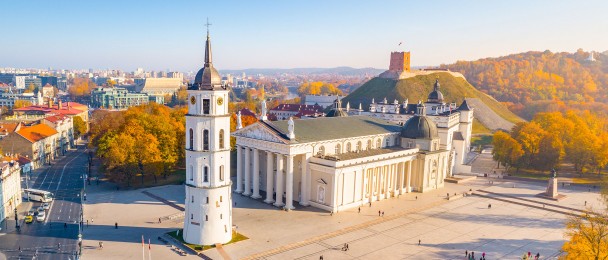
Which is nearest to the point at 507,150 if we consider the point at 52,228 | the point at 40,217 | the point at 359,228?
the point at 359,228

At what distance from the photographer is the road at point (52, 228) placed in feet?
134

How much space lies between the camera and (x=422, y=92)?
151750mm

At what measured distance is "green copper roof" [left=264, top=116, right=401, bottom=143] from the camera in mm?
57406

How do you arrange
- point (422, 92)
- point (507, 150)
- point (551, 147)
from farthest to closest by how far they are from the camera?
1. point (422, 92)
2. point (507, 150)
3. point (551, 147)

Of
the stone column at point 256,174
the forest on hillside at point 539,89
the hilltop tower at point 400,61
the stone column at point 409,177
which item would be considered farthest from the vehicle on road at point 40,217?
the forest on hillside at point 539,89

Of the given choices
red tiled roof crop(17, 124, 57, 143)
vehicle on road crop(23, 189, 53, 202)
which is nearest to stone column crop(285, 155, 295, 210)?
vehicle on road crop(23, 189, 53, 202)

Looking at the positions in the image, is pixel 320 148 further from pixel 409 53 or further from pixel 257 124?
pixel 409 53

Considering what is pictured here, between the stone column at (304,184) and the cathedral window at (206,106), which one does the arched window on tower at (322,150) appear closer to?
the stone column at (304,184)

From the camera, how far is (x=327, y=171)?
54.4 m

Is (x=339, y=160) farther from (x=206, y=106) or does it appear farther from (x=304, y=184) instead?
(x=206, y=106)

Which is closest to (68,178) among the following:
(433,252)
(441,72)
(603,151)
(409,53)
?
(433,252)

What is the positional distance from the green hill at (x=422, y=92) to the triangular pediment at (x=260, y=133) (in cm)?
8964

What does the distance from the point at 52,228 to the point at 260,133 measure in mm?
25832

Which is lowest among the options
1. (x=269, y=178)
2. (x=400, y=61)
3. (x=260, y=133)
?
(x=269, y=178)
